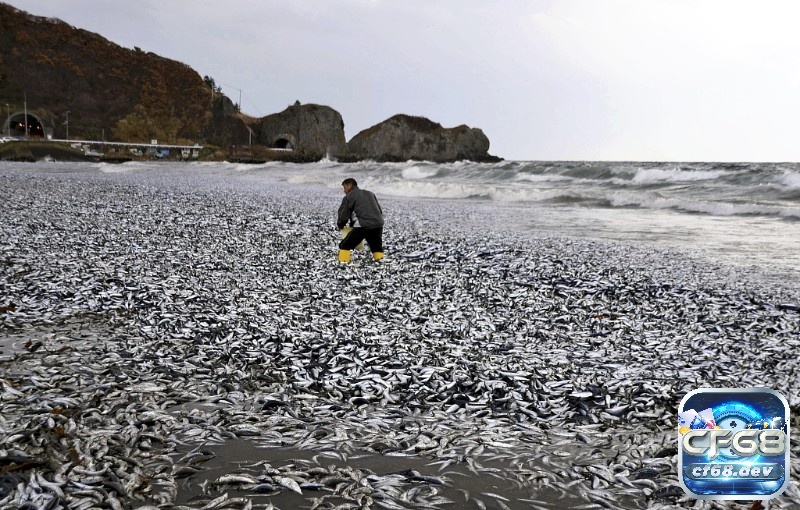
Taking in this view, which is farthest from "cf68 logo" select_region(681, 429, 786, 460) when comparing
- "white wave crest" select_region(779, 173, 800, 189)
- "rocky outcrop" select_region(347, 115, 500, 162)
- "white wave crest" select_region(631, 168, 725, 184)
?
"rocky outcrop" select_region(347, 115, 500, 162)

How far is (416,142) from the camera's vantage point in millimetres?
157375

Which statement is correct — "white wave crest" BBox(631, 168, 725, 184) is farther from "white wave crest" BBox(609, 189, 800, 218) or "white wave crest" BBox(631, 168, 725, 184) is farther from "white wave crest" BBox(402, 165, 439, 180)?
"white wave crest" BBox(402, 165, 439, 180)

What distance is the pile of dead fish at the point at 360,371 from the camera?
4703mm

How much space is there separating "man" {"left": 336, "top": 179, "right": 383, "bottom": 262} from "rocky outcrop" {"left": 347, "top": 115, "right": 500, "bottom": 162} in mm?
138944

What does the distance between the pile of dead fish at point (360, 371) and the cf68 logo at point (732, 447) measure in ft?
2.32

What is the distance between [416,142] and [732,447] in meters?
157

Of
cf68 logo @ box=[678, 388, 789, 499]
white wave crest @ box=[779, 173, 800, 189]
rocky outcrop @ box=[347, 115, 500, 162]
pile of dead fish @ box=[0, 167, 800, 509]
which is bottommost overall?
pile of dead fish @ box=[0, 167, 800, 509]

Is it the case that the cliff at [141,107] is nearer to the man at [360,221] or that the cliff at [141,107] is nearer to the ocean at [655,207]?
the ocean at [655,207]

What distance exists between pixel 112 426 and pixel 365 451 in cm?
248

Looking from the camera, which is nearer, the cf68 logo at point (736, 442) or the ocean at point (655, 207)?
the cf68 logo at point (736, 442)

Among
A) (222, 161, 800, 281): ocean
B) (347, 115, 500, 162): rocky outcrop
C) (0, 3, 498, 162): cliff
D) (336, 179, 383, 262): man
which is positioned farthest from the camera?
(347, 115, 500, 162): rocky outcrop

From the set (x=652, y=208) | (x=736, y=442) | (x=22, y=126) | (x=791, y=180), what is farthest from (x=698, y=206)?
(x=22, y=126)

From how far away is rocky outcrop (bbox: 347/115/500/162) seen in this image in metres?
155

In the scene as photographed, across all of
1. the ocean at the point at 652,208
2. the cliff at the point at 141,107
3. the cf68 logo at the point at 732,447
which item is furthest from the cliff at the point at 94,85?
the cf68 logo at the point at 732,447
